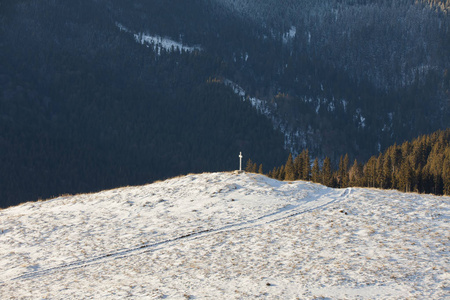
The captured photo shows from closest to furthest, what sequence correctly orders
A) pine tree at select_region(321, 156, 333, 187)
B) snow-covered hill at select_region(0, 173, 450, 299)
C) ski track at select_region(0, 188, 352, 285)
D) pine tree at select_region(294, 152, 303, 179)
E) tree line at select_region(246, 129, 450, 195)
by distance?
snow-covered hill at select_region(0, 173, 450, 299) → ski track at select_region(0, 188, 352, 285) → tree line at select_region(246, 129, 450, 195) → pine tree at select_region(321, 156, 333, 187) → pine tree at select_region(294, 152, 303, 179)

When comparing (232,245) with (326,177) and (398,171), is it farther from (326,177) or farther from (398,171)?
(398,171)

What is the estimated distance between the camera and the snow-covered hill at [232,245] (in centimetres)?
1948

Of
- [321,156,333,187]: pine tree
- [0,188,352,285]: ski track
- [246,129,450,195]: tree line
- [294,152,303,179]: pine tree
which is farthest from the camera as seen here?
[294,152,303,179]: pine tree

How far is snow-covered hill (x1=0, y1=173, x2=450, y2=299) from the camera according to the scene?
19484 mm

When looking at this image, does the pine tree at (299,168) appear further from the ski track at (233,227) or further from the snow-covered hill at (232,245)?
the ski track at (233,227)

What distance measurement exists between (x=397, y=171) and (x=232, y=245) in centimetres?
10227

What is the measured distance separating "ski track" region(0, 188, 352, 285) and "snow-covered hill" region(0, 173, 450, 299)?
6 centimetres

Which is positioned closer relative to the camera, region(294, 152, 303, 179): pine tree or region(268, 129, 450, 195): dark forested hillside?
Answer: region(268, 129, 450, 195): dark forested hillside

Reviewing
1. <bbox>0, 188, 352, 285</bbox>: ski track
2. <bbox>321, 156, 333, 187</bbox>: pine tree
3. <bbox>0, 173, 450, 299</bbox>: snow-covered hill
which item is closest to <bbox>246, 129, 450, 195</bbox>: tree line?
<bbox>321, 156, 333, 187</bbox>: pine tree

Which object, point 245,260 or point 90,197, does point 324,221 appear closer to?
point 245,260

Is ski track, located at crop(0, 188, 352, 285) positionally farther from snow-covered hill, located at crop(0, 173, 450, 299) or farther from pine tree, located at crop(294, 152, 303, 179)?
pine tree, located at crop(294, 152, 303, 179)

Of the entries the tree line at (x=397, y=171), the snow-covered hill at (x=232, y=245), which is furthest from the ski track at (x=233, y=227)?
the tree line at (x=397, y=171)

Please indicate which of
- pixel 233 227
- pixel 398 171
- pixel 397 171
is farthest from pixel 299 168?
pixel 233 227

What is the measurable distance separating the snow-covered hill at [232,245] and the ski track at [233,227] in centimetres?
6
